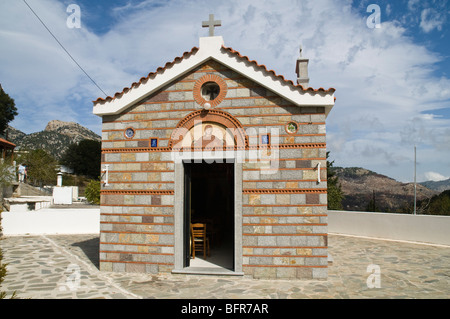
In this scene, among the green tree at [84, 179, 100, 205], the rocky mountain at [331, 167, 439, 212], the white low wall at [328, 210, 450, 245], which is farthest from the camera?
the rocky mountain at [331, 167, 439, 212]

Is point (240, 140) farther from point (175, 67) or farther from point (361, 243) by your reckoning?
point (361, 243)

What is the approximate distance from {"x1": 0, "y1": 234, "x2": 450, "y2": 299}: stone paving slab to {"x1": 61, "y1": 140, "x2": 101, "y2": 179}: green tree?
53.7 metres

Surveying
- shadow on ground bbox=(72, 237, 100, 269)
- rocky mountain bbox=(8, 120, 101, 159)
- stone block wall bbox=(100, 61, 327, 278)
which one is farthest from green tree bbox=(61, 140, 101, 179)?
stone block wall bbox=(100, 61, 327, 278)

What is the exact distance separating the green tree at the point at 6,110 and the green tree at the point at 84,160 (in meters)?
14.1

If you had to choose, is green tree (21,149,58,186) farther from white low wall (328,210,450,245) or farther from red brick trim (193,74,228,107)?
red brick trim (193,74,228,107)

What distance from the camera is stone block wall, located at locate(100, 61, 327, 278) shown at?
7.54 metres

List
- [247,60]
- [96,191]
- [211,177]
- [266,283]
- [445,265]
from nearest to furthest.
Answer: [266,283]
[247,60]
[445,265]
[211,177]
[96,191]

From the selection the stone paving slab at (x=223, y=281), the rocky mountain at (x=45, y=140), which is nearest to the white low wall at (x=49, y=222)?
the stone paving slab at (x=223, y=281)

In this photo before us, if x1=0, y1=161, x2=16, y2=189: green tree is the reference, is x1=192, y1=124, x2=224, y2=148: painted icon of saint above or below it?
above

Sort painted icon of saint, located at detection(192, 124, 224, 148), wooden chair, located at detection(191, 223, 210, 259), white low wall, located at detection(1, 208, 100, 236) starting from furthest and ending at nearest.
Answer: white low wall, located at detection(1, 208, 100, 236)
wooden chair, located at detection(191, 223, 210, 259)
painted icon of saint, located at detection(192, 124, 224, 148)

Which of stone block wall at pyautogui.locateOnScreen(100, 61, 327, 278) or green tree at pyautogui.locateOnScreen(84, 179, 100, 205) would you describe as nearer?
stone block wall at pyautogui.locateOnScreen(100, 61, 327, 278)

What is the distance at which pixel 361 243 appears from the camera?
1325cm
